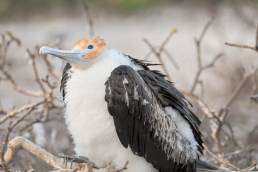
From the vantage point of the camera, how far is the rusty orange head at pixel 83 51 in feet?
10.5

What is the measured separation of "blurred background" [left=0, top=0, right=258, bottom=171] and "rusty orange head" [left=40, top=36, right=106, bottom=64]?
0.68 meters

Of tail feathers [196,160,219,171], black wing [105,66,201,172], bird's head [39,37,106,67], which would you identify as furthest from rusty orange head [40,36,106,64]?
tail feathers [196,160,219,171]

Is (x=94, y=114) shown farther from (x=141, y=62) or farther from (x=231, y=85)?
(x=231, y=85)

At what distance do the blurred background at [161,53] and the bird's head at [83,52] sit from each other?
675 mm

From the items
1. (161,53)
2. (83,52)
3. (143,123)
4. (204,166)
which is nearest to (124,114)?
(143,123)

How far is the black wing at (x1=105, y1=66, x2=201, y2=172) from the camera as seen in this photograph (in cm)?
315

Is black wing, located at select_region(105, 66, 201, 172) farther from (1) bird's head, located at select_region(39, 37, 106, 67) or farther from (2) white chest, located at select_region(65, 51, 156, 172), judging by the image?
(1) bird's head, located at select_region(39, 37, 106, 67)

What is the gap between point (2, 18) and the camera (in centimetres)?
968

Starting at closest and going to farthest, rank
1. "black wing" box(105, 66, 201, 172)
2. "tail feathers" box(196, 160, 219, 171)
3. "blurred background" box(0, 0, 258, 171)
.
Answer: "black wing" box(105, 66, 201, 172) → "tail feathers" box(196, 160, 219, 171) → "blurred background" box(0, 0, 258, 171)

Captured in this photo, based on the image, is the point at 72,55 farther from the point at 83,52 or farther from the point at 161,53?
the point at 161,53

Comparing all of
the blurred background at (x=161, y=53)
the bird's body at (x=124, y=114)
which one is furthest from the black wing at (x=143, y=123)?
the blurred background at (x=161, y=53)

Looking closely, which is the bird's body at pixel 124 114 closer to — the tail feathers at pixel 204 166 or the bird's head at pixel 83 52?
the bird's head at pixel 83 52

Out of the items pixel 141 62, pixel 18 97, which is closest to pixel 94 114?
pixel 141 62

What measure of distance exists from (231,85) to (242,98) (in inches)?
9.5
